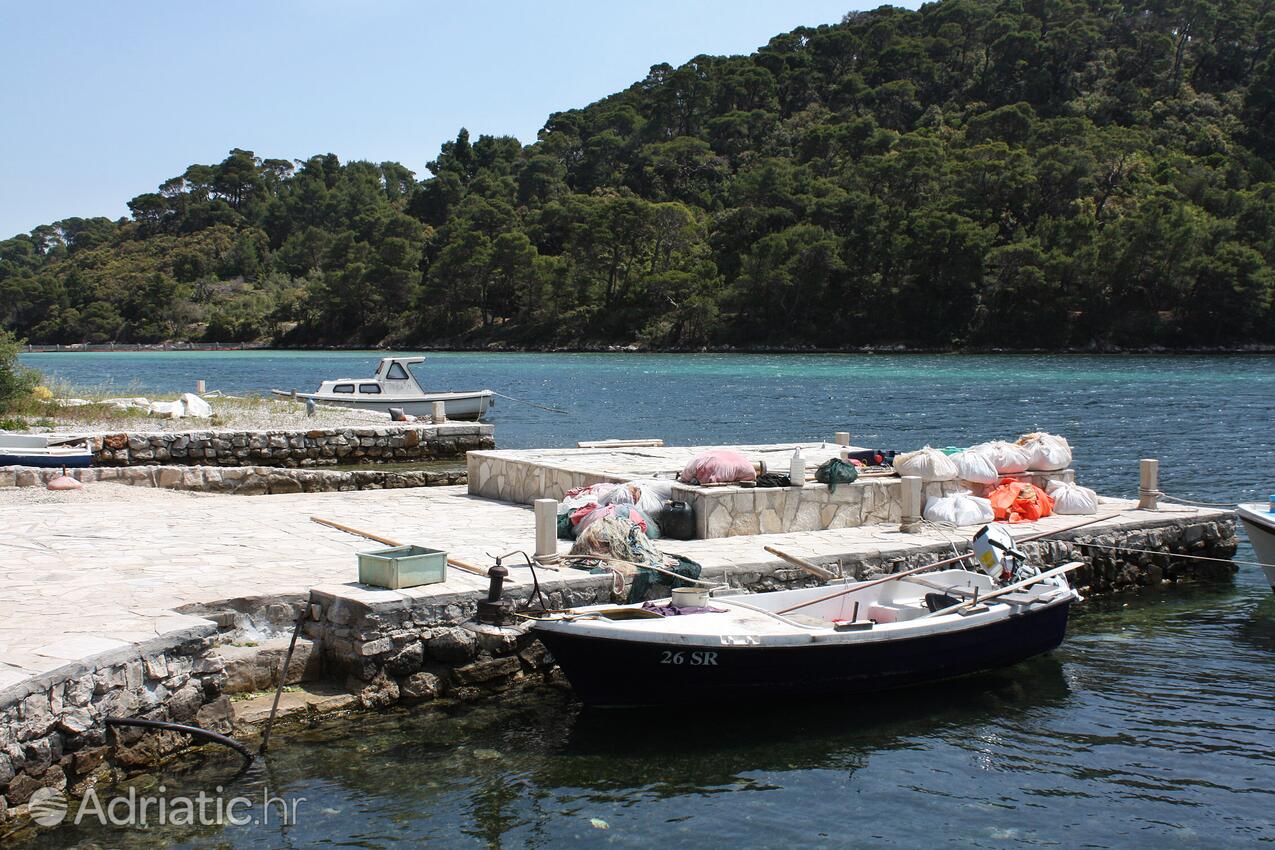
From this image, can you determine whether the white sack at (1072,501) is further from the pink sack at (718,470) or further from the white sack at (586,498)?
the white sack at (586,498)

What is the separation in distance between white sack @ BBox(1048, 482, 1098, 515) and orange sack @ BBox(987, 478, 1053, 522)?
0.54 feet

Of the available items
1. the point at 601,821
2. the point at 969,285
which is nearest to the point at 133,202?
the point at 969,285

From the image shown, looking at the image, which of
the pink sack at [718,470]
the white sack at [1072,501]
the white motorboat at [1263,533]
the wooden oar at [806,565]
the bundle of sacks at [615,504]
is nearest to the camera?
the wooden oar at [806,565]

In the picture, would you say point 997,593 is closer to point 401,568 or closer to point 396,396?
point 401,568

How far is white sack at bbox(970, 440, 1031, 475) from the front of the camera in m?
16.2

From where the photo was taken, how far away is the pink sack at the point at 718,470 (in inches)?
538

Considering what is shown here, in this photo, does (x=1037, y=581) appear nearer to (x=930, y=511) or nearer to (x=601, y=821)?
(x=930, y=511)

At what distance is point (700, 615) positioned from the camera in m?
9.65

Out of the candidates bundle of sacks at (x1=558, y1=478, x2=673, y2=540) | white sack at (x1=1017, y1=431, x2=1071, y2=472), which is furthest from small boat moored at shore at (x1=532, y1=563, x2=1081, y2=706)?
white sack at (x1=1017, y1=431, x2=1071, y2=472)

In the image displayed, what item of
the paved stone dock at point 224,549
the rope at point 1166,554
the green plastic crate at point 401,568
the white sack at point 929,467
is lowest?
the rope at point 1166,554

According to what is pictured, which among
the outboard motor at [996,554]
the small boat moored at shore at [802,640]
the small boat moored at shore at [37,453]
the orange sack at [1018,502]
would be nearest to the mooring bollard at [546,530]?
the small boat moored at shore at [802,640]

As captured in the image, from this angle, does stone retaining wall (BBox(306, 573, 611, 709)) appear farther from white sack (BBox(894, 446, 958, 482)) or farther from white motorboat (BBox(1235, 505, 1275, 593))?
white motorboat (BBox(1235, 505, 1275, 593))

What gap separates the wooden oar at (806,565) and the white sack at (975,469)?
14.7 feet

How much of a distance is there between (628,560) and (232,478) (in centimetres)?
1127
